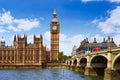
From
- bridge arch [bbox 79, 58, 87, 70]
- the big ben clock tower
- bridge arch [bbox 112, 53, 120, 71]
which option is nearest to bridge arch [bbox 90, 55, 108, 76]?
bridge arch [bbox 112, 53, 120, 71]

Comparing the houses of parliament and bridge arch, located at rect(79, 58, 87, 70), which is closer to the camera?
bridge arch, located at rect(79, 58, 87, 70)

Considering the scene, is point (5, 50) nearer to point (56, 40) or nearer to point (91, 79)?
point (56, 40)

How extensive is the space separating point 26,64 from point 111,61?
94.0 metres

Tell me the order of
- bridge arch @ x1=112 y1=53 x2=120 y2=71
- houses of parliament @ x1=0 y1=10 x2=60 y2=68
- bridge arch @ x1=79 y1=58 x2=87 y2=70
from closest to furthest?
bridge arch @ x1=112 y1=53 x2=120 y2=71 < bridge arch @ x1=79 y1=58 x2=87 y2=70 < houses of parliament @ x1=0 y1=10 x2=60 y2=68

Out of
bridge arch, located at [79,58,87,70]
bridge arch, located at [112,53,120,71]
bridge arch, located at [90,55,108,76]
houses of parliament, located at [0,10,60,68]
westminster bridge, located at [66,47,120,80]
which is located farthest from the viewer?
houses of parliament, located at [0,10,60,68]

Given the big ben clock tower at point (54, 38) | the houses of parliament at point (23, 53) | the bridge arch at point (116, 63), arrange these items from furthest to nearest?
the big ben clock tower at point (54, 38) → the houses of parliament at point (23, 53) → the bridge arch at point (116, 63)

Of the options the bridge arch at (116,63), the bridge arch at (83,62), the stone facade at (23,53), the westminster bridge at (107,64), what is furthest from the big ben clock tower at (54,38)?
the bridge arch at (116,63)

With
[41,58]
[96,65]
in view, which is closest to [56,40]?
[41,58]

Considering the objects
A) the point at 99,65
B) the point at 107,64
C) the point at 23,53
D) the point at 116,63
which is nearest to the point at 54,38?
the point at 23,53

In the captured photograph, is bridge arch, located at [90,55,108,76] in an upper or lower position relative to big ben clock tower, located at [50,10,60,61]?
lower

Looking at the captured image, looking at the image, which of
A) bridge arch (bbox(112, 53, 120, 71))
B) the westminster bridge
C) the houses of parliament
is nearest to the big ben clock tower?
the houses of parliament

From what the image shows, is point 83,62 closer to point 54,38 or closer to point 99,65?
point 99,65

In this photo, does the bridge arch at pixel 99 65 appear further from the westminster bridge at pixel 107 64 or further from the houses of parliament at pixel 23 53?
the houses of parliament at pixel 23 53

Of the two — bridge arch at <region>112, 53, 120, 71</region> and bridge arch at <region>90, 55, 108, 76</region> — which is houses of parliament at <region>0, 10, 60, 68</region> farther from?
bridge arch at <region>112, 53, 120, 71</region>
